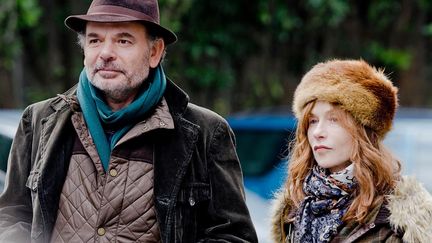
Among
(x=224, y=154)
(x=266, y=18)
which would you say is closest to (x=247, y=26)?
(x=266, y=18)

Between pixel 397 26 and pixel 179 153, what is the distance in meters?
8.58

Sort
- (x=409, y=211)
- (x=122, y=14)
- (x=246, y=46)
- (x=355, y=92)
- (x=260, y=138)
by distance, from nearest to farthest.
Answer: (x=409, y=211)
(x=355, y=92)
(x=122, y=14)
(x=260, y=138)
(x=246, y=46)

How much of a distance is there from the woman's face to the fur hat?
0.14 feet

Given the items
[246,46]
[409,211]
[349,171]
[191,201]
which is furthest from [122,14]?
[246,46]

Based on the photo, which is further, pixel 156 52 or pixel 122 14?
pixel 156 52

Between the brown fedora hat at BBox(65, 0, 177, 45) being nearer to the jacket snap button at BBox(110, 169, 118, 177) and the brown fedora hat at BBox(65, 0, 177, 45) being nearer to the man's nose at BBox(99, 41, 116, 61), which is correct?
the man's nose at BBox(99, 41, 116, 61)

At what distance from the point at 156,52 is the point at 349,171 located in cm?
89

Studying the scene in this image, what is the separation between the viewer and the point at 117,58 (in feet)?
12.3

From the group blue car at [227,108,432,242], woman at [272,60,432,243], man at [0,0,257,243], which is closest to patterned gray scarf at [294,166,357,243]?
woman at [272,60,432,243]

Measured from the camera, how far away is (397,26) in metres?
12.0

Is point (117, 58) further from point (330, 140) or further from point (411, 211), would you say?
point (411, 211)

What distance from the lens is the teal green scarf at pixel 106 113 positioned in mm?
3750

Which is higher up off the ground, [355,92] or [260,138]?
[355,92]

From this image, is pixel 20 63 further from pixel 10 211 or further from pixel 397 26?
pixel 10 211
